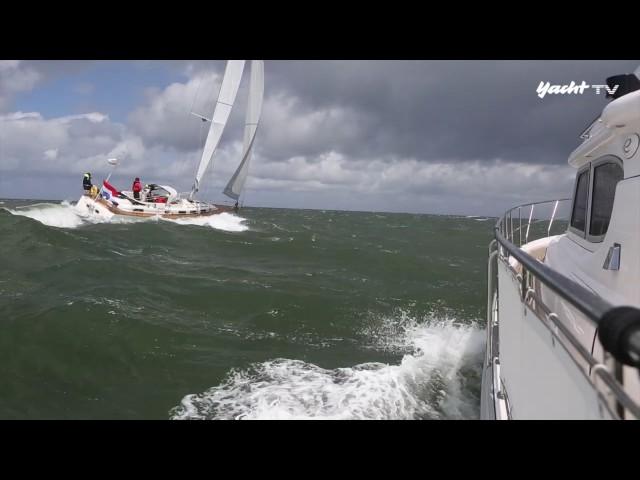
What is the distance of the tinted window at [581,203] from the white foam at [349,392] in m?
2.48

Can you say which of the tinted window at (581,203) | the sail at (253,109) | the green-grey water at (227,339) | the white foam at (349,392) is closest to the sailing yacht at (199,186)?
the sail at (253,109)

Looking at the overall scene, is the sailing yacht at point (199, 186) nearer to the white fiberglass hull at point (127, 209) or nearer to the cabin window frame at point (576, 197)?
the white fiberglass hull at point (127, 209)

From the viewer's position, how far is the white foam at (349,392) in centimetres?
439

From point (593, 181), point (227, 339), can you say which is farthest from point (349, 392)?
point (593, 181)

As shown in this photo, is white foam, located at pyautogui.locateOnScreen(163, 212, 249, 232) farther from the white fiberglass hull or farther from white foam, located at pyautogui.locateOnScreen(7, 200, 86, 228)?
white foam, located at pyautogui.locateOnScreen(7, 200, 86, 228)

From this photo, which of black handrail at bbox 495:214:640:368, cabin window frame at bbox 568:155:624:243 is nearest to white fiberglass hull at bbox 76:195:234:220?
cabin window frame at bbox 568:155:624:243

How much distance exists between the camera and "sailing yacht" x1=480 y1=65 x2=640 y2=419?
126cm

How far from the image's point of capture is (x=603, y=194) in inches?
149

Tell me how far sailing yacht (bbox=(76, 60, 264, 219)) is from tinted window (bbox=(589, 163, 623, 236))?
1016 inches

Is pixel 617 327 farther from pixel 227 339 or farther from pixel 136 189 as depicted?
pixel 136 189

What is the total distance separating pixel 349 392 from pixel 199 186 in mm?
28870

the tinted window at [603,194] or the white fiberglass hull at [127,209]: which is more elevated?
the tinted window at [603,194]

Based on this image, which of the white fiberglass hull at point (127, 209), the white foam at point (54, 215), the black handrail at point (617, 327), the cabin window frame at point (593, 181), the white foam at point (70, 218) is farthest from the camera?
the white fiberglass hull at point (127, 209)
